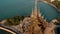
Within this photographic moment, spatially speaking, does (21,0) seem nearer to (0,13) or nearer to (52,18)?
(0,13)

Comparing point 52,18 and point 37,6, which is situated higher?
point 37,6

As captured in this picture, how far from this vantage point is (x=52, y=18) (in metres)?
2.55

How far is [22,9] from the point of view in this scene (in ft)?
8.14

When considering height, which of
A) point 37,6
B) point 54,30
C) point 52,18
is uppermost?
point 37,6

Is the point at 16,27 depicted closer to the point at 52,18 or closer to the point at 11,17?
the point at 11,17

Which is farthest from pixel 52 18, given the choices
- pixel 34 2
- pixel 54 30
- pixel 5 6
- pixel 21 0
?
pixel 5 6

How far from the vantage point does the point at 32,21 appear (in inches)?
96.5

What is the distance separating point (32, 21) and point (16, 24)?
0.23 metres

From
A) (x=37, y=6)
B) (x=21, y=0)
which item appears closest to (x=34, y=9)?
(x=37, y=6)

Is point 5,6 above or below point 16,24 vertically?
above

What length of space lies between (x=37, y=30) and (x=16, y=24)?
1.00ft

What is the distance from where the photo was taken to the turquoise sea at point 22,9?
95.7 inches

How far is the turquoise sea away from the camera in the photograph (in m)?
2.43

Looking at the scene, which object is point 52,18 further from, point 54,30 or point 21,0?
point 21,0
